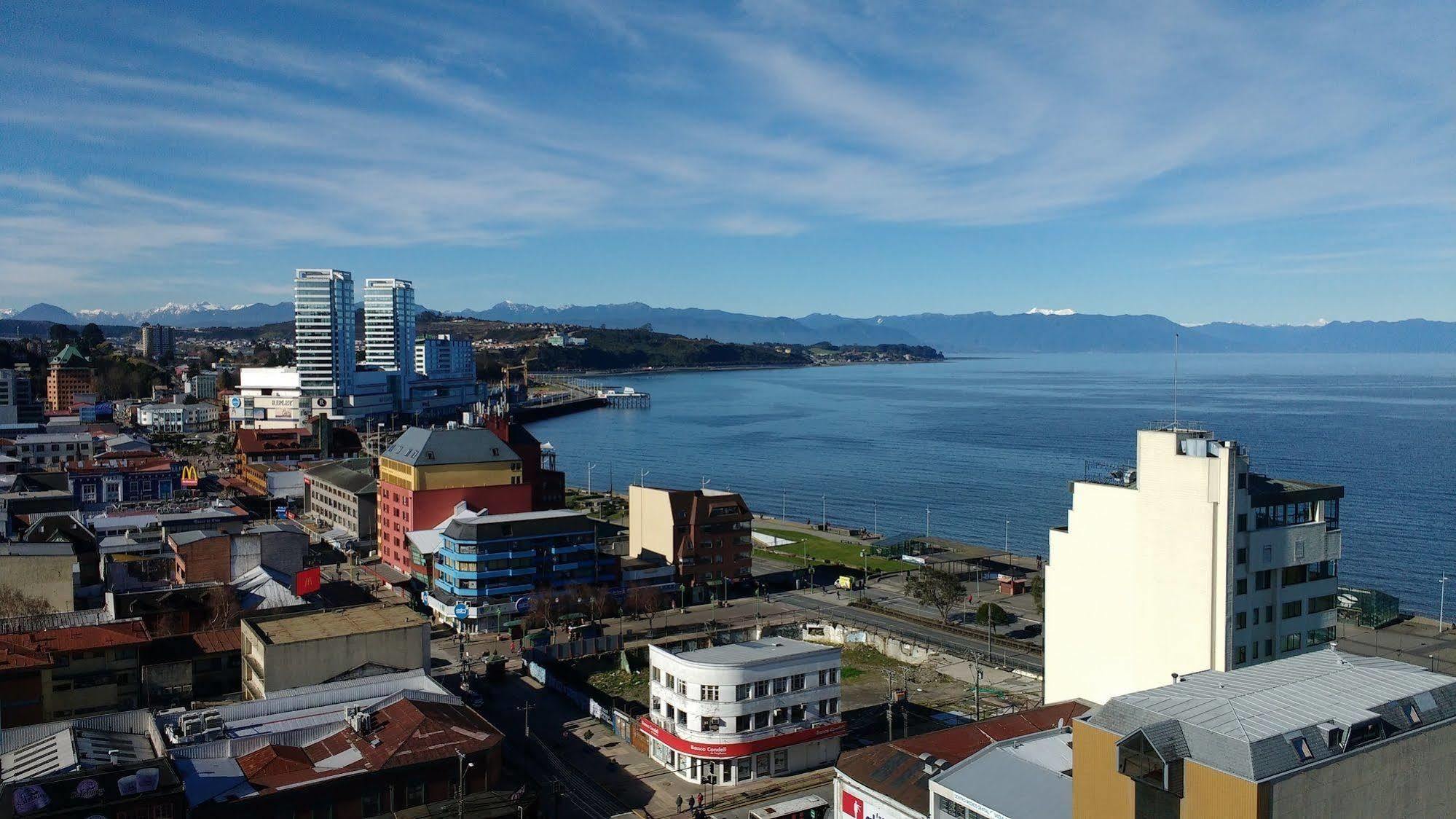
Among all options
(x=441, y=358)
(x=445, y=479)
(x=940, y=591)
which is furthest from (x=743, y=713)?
(x=441, y=358)

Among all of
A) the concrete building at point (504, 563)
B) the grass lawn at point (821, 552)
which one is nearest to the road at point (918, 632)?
the grass lawn at point (821, 552)

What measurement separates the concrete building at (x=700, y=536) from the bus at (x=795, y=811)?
45.3ft

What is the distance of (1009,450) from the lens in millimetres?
68500

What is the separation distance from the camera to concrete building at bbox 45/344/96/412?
8044cm

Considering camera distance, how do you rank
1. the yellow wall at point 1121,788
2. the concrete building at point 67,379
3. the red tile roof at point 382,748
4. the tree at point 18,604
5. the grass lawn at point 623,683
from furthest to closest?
the concrete building at point 67,379 → the tree at point 18,604 → the grass lawn at point 623,683 → the red tile roof at point 382,748 → the yellow wall at point 1121,788

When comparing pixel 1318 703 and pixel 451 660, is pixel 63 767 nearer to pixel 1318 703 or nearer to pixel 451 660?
pixel 451 660

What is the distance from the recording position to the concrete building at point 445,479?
102 ft

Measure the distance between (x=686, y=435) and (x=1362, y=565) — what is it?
54.9 m

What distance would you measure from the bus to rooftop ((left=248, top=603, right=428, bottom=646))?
782 cm

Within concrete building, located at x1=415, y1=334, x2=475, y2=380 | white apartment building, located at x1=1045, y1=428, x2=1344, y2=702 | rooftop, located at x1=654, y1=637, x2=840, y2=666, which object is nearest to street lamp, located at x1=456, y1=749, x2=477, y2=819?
rooftop, located at x1=654, y1=637, x2=840, y2=666

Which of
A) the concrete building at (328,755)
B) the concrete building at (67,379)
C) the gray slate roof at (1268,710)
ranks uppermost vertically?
the concrete building at (67,379)

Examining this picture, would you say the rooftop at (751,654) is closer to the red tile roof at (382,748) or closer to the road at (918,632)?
the red tile roof at (382,748)

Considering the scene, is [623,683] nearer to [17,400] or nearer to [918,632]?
[918,632]

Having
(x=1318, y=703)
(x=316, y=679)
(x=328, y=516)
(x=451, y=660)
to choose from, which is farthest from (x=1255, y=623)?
(x=328, y=516)
